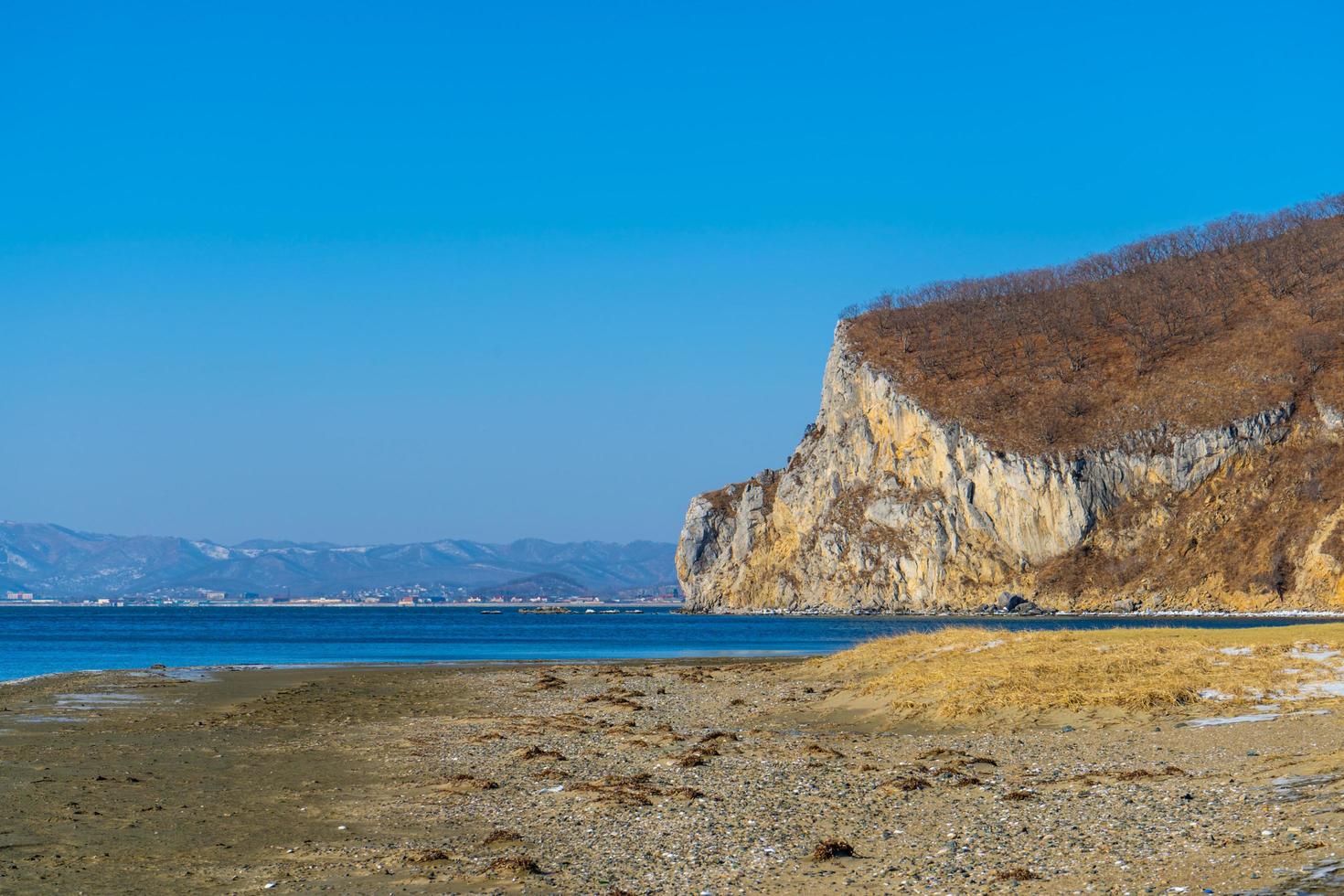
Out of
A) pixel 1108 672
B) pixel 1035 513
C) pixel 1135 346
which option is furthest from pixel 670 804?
pixel 1135 346

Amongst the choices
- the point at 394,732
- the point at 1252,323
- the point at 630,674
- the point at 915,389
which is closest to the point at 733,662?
the point at 630,674

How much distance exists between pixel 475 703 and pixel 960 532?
12637cm

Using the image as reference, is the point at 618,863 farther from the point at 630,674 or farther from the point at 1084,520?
the point at 1084,520

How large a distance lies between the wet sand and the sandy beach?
58 millimetres

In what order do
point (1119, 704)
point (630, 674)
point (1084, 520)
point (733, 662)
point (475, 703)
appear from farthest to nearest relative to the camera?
point (1084, 520), point (733, 662), point (630, 674), point (475, 703), point (1119, 704)

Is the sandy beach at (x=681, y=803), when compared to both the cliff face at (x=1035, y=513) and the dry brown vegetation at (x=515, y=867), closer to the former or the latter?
the dry brown vegetation at (x=515, y=867)

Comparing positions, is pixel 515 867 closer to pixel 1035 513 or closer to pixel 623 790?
pixel 623 790

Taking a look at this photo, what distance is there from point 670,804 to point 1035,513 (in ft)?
454

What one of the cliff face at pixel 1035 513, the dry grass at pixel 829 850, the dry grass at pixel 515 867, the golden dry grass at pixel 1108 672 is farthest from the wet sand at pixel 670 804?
the cliff face at pixel 1035 513

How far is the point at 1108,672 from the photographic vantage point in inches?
1091

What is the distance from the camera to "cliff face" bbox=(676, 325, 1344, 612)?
5187 inches

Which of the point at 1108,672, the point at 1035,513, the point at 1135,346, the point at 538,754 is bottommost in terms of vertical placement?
the point at 538,754

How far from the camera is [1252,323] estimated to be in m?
159

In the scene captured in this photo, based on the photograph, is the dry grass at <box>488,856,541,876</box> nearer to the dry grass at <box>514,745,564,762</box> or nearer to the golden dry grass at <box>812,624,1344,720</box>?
the dry grass at <box>514,745,564,762</box>
